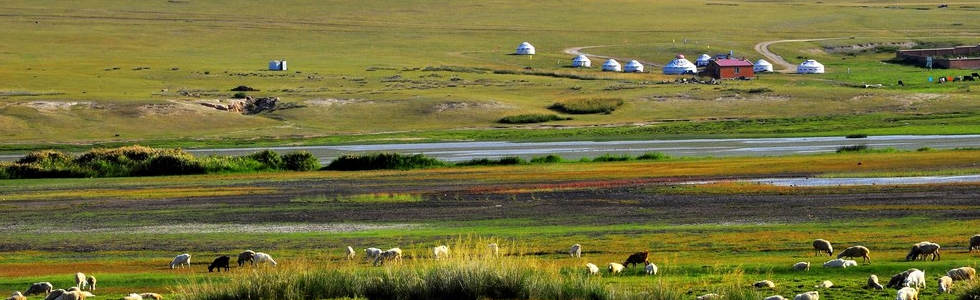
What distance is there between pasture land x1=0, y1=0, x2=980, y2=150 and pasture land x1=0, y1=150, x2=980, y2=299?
30.5 metres

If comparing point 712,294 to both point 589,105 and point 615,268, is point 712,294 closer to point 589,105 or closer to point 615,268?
point 615,268

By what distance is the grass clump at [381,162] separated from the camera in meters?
61.8

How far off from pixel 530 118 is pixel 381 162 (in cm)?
3519

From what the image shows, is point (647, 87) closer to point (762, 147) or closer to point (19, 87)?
point (762, 147)

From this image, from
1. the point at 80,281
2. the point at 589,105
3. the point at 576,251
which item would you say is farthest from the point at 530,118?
the point at 80,281

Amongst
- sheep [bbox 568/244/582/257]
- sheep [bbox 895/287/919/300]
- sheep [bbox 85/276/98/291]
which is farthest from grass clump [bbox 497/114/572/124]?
sheep [bbox 895/287/919/300]

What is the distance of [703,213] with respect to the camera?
3797cm

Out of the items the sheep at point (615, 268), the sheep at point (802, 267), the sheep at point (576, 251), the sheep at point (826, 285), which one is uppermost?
the sheep at point (826, 285)

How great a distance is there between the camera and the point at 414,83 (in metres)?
119

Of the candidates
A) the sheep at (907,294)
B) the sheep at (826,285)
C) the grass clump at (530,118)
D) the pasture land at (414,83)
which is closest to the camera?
the sheep at (907,294)

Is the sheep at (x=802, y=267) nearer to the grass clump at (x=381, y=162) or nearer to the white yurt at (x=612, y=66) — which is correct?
the grass clump at (x=381, y=162)

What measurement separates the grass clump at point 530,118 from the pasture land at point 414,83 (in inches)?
40.7

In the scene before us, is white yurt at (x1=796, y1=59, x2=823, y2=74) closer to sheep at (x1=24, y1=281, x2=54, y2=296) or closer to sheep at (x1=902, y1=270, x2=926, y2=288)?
Result: sheep at (x1=902, y1=270, x2=926, y2=288)

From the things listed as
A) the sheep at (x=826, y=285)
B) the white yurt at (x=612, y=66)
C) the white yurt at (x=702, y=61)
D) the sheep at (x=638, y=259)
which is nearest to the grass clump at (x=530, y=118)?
the white yurt at (x=612, y=66)
